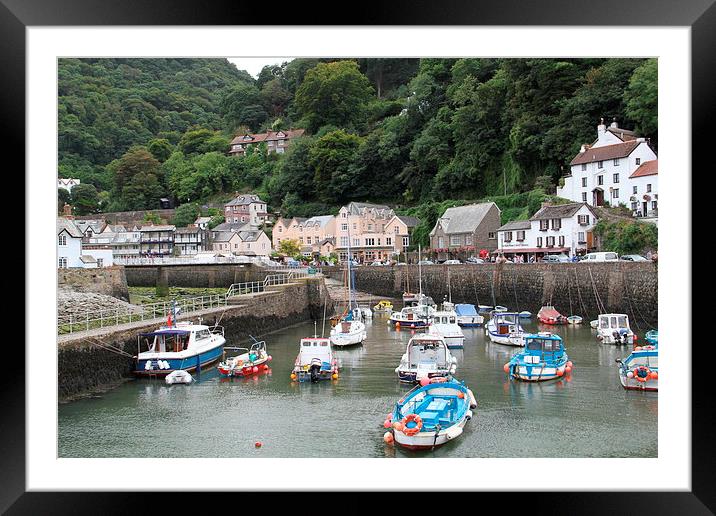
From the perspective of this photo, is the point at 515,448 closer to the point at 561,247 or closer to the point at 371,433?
the point at 371,433

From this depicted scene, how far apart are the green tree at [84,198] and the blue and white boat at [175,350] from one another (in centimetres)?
2031

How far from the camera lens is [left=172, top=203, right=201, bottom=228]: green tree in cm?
3069

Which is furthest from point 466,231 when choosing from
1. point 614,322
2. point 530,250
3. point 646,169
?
point 614,322

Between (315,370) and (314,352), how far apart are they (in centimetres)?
52

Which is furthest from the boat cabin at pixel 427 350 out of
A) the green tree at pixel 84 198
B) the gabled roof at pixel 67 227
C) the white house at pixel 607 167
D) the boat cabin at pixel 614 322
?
the green tree at pixel 84 198

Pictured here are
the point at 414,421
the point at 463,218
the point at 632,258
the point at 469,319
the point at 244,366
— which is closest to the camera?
the point at 414,421

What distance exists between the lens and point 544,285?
17.2 metres

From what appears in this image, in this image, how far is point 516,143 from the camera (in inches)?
941

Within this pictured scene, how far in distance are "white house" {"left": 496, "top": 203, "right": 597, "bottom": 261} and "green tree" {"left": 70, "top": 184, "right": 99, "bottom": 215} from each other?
18748mm

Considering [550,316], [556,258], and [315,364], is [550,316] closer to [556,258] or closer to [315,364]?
[556,258]

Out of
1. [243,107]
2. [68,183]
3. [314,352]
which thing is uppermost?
[243,107]

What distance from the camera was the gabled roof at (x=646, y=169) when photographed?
17672mm
